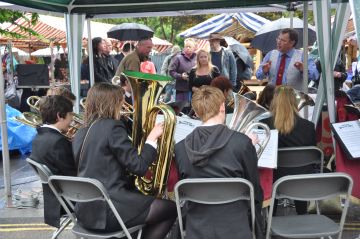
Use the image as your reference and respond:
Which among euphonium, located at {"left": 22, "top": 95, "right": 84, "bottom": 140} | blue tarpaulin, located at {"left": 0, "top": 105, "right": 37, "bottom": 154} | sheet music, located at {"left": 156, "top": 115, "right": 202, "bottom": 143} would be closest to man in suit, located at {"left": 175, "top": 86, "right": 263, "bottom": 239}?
sheet music, located at {"left": 156, "top": 115, "right": 202, "bottom": 143}

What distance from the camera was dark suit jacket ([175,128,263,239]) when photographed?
117 inches

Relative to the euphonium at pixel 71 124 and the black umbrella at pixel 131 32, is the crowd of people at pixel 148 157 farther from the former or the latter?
the black umbrella at pixel 131 32

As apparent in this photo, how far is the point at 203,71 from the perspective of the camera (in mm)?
6961

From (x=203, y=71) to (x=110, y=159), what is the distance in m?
3.92

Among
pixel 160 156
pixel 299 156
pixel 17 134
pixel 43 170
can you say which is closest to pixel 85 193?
pixel 43 170

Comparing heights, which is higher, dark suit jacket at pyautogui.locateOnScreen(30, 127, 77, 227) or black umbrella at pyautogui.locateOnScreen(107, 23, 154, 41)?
Answer: black umbrella at pyautogui.locateOnScreen(107, 23, 154, 41)

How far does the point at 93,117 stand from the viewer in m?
3.35

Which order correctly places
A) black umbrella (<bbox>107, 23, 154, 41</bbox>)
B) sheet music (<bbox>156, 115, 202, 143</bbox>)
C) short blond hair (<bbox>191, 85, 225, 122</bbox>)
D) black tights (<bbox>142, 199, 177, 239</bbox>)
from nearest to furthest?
short blond hair (<bbox>191, 85, 225, 122</bbox>) < black tights (<bbox>142, 199, 177, 239</bbox>) < sheet music (<bbox>156, 115, 202, 143</bbox>) < black umbrella (<bbox>107, 23, 154, 41</bbox>)

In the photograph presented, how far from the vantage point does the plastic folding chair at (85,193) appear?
10.0ft

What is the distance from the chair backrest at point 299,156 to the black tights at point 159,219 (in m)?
1.03

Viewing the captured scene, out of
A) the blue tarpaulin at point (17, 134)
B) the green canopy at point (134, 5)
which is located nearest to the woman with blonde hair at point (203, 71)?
the green canopy at point (134, 5)

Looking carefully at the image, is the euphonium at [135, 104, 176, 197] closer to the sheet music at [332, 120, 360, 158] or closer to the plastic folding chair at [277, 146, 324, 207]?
the plastic folding chair at [277, 146, 324, 207]

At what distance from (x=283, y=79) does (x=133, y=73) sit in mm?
3351

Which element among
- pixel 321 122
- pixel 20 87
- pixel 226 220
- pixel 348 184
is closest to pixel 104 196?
pixel 226 220
